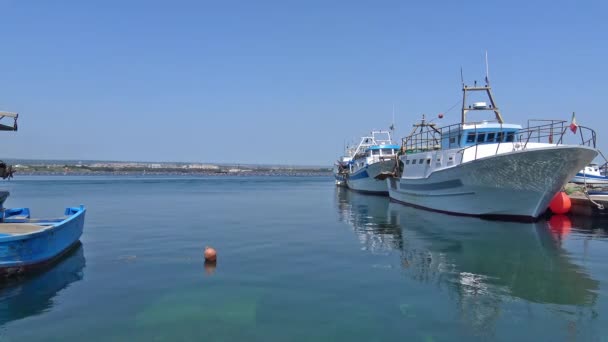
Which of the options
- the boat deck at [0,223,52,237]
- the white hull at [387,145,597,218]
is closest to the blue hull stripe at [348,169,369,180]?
the white hull at [387,145,597,218]

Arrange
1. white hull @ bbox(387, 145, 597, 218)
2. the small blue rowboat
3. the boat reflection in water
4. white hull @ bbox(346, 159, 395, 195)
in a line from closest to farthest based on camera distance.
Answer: the boat reflection in water < the small blue rowboat < white hull @ bbox(387, 145, 597, 218) < white hull @ bbox(346, 159, 395, 195)

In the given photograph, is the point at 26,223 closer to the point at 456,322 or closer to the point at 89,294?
the point at 89,294

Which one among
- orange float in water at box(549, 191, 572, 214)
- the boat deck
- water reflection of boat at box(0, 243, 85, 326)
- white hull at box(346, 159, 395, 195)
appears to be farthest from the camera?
white hull at box(346, 159, 395, 195)

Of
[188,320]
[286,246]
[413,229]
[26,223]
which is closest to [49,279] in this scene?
[26,223]

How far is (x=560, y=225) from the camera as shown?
84.5 feet

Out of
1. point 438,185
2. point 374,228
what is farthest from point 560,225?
point 374,228

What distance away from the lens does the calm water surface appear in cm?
948

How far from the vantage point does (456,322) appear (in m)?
9.86

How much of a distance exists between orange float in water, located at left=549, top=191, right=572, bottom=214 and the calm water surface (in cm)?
Result: 666

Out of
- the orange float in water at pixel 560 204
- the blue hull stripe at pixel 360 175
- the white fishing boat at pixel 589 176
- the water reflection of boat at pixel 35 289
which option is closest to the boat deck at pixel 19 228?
the water reflection of boat at pixel 35 289

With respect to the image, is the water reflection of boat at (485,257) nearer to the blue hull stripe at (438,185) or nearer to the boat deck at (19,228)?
the blue hull stripe at (438,185)

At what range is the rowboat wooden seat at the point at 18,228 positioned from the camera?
50.4 ft

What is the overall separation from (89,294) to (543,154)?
21.7 metres

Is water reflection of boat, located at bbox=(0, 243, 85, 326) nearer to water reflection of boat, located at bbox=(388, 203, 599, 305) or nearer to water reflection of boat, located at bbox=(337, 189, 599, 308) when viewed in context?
water reflection of boat, located at bbox=(337, 189, 599, 308)
